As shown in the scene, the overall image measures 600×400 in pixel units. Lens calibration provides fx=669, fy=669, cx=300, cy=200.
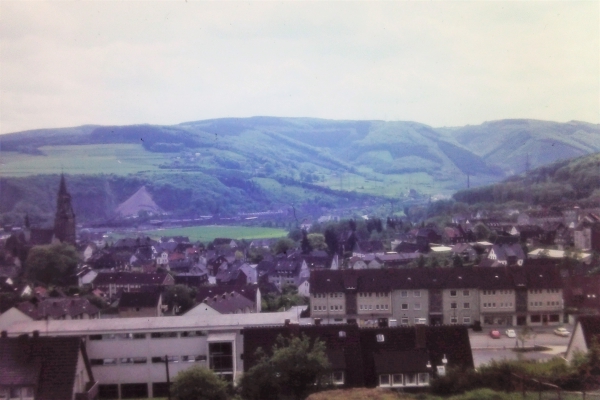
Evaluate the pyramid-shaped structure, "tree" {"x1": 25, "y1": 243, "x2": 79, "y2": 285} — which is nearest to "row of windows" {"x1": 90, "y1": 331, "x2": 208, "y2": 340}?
"tree" {"x1": 25, "y1": 243, "x2": 79, "y2": 285}

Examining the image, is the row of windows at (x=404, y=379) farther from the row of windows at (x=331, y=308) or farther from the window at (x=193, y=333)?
the row of windows at (x=331, y=308)

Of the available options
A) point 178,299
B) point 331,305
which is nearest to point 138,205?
point 178,299

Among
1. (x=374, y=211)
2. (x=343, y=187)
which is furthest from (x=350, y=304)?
(x=343, y=187)

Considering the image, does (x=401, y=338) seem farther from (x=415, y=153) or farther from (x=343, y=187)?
(x=415, y=153)

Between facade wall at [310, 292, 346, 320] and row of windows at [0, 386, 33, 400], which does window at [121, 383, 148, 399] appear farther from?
facade wall at [310, 292, 346, 320]


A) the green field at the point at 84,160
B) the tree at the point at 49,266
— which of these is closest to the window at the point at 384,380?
the tree at the point at 49,266

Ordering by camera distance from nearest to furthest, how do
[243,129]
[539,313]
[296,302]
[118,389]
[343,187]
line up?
1. [118,389]
2. [539,313]
3. [296,302]
4. [343,187]
5. [243,129]
